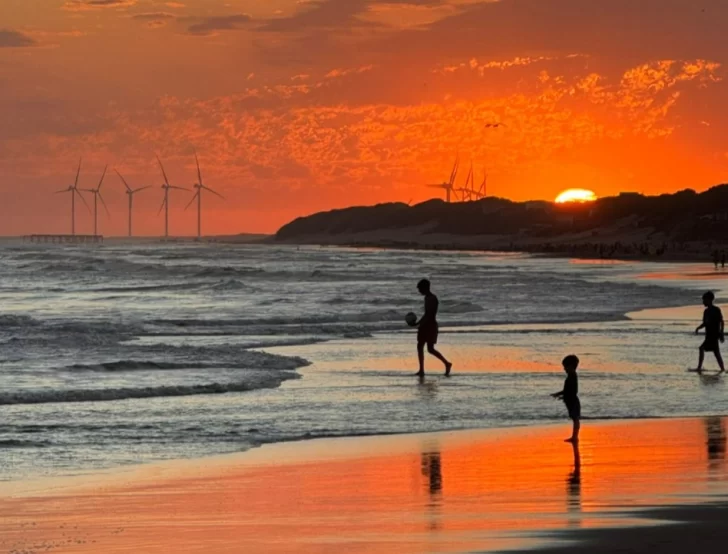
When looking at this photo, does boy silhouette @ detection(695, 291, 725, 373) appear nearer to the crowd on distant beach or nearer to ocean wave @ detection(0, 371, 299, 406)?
ocean wave @ detection(0, 371, 299, 406)

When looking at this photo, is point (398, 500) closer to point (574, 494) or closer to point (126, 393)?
point (574, 494)

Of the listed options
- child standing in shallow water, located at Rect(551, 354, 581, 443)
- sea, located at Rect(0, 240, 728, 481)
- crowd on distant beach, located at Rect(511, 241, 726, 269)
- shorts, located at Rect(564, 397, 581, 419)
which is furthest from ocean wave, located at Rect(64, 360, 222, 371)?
crowd on distant beach, located at Rect(511, 241, 726, 269)

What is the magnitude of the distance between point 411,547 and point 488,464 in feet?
12.6

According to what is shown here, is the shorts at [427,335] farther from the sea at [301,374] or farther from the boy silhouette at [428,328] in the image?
the sea at [301,374]

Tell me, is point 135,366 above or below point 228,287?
below

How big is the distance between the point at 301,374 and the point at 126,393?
13.0ft

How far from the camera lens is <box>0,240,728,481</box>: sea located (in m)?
15.1

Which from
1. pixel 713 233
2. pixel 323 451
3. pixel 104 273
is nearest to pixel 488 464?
pixel 323 451

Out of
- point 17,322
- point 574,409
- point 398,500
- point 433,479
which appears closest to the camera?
point 398,500

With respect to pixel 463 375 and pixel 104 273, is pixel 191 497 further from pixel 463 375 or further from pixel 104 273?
pixel 104 273

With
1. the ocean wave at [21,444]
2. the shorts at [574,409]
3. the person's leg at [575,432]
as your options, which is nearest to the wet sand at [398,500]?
the person's leg at [575,432]

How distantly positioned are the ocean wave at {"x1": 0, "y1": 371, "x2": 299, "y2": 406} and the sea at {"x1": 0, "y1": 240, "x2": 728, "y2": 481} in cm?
4

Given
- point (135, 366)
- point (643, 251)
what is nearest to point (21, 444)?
point (135, 366)

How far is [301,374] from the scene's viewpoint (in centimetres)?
2192
